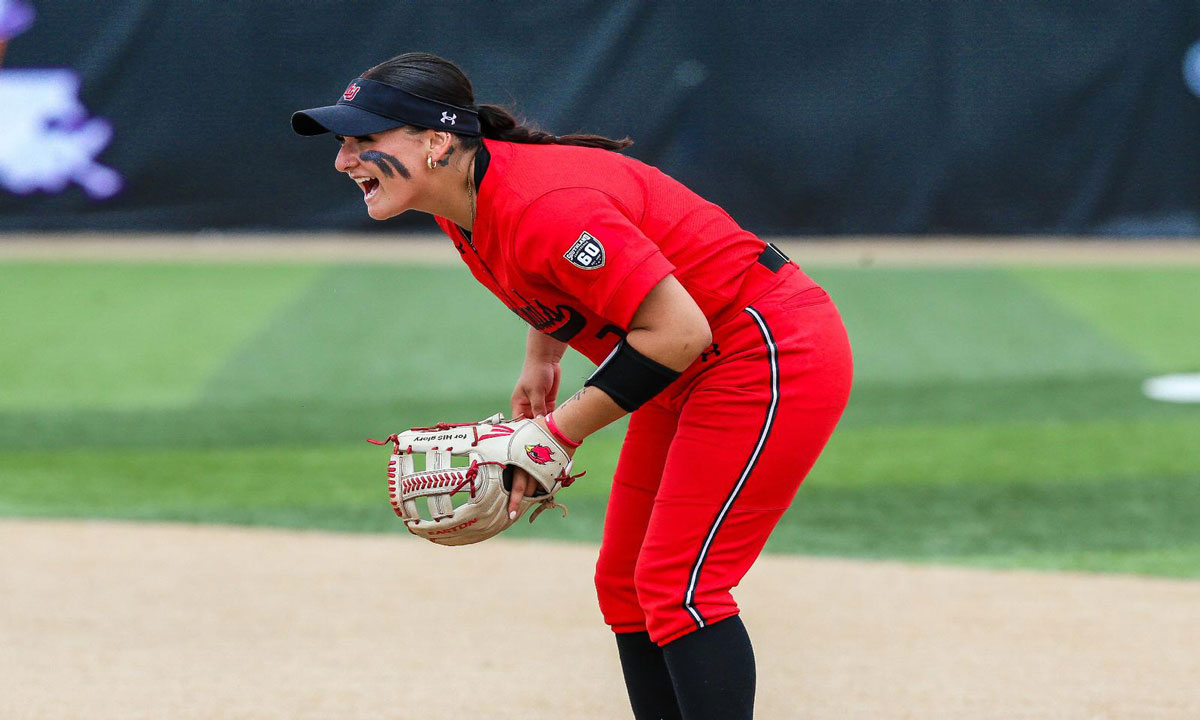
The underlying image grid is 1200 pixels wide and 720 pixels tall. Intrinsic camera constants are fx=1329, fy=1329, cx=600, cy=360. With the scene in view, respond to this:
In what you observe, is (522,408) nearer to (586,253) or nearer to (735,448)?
(735,448)

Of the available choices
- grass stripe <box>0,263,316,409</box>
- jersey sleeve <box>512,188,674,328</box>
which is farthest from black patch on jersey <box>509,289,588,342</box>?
grass stripe <box>0,263,316,409</box>

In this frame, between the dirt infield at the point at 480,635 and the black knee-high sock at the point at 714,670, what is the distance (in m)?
1.05

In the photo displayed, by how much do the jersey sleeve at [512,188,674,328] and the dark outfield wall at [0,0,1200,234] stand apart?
16.6ft

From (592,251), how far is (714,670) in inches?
32.4

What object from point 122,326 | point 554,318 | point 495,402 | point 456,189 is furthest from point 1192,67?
point 122,326

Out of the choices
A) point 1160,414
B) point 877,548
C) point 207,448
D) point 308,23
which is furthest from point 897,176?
point 207,448

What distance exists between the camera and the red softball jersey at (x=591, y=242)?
7.48ft

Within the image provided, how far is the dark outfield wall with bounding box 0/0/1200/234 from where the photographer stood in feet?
23.9

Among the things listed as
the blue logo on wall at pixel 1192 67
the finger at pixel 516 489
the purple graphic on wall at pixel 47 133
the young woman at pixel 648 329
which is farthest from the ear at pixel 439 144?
the blue logo on wall at pixel 1192 67

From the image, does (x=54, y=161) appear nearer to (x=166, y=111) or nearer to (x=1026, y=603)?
(x=166, y=111)

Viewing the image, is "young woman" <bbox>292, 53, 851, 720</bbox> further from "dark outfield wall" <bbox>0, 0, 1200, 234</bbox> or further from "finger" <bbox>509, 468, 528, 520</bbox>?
"dark outfield wall" <bbox>0, 0, 1200, 234</bbox>

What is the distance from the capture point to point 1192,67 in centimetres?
748

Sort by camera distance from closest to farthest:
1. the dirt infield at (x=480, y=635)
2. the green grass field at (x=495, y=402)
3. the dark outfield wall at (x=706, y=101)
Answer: the dirt infield at (x=480, y=635) < the green grass field at (x=495, y=402) < the dark outfield wall at (x=706, y=101)

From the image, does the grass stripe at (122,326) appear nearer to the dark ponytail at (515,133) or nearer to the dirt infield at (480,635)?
the dirt infield at (480,635)
